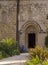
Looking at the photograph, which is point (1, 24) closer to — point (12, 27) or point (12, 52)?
point (12, 27)

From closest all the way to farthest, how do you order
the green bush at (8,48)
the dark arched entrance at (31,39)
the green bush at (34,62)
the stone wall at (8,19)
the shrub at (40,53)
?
the green bush at (34,62), the shrub at (40,53), the green bush at (8,48), the stone wall at (8,19), the dark arched entrance at (31,39)

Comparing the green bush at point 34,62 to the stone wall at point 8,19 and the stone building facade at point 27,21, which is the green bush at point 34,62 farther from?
the stone wall at point 8,19

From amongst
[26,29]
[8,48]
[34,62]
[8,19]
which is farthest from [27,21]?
[34,62]

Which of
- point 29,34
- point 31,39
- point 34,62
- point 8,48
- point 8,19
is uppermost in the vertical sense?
point 8,19

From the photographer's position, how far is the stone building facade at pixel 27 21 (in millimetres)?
38000

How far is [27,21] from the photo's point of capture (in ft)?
125

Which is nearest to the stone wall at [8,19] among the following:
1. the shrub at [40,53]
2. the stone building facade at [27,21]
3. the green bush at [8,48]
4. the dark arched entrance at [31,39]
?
the stone building facade at [27,21]

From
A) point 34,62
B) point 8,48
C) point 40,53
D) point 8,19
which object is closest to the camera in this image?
point 34,62

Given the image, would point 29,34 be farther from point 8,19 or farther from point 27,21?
point 8,19

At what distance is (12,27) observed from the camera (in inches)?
1502

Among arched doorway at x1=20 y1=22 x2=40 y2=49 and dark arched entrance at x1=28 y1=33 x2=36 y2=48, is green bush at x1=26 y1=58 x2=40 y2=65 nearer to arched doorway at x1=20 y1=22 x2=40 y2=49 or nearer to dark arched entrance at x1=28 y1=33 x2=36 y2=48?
arched doorway at x1=20 y1=22 x2=40 y2=49

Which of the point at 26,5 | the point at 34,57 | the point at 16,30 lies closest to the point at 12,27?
the point at 16,30

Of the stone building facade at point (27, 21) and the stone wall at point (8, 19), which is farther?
the stone wall at point (8, 19)

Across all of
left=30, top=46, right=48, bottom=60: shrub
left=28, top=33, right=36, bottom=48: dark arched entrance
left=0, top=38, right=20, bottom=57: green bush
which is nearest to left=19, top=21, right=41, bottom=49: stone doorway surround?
left=28, top=33, right=36, bottom=48: dark arched entrance
